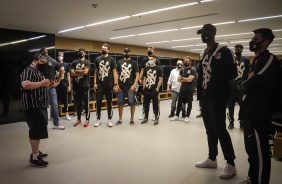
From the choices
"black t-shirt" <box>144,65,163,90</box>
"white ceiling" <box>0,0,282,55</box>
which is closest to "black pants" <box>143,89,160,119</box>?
"black t-shirt" <box>144,65,163,90</box>

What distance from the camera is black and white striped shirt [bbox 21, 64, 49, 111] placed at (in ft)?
9.05

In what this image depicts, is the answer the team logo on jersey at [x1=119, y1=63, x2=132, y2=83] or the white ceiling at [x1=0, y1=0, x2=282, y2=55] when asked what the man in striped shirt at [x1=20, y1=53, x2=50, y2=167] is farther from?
the team logo on jersey at [x1=119, y1=63, x2=132, y2=83]

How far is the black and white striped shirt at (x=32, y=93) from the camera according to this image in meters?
2.76

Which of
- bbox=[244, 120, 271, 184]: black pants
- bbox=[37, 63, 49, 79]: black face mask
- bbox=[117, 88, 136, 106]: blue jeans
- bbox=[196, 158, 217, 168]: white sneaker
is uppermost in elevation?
bbox=[37, 63, 49, 79]: black face mask

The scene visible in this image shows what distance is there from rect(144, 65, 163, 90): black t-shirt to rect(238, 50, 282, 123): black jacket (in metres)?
3.29

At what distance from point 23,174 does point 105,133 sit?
6.37 feet

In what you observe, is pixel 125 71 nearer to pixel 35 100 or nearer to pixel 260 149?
pixel 35 100

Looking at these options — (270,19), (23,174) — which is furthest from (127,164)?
(270,19)

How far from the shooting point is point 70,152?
338 cm

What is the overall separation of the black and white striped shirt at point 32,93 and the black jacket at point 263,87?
2463mm

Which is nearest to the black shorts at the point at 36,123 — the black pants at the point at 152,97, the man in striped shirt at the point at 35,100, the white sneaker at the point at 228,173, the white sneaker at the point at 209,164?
the man in striped shirt at the point at 35,100

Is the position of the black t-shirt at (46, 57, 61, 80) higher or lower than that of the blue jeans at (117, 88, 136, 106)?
higher

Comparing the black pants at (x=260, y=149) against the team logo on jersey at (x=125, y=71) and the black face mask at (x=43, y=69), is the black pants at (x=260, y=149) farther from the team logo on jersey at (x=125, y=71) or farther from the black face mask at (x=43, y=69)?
the team logo on jersey at (x=125, y=71)

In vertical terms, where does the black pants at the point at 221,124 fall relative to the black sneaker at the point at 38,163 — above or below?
above
